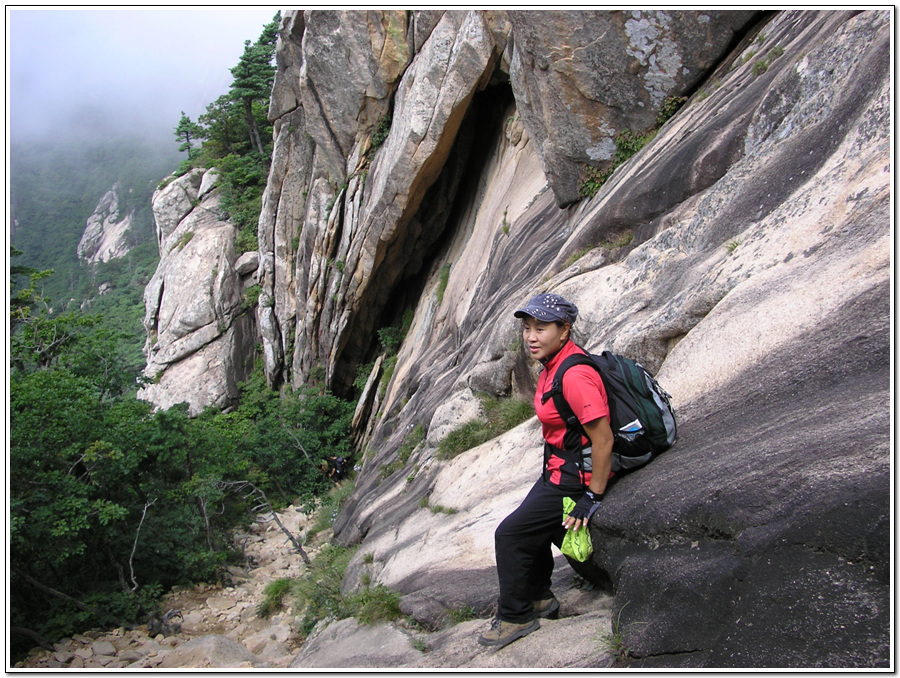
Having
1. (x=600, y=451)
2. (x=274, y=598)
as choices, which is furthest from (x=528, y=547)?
(x=274, y=598)

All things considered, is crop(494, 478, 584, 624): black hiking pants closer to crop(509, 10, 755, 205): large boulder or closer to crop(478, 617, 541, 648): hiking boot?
crop(478, 617, 541, 648): hiking boot

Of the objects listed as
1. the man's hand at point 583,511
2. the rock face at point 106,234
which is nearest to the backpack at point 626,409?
the man's hand at point 583,511

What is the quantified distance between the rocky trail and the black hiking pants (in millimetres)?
200

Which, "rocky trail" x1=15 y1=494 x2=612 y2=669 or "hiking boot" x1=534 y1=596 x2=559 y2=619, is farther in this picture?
"hiking boot" x1=534 y1=596 x2=559 y2=619

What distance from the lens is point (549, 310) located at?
11.4ft

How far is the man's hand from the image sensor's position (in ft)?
11.1

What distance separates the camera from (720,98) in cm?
705

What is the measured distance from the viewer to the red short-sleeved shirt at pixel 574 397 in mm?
3164

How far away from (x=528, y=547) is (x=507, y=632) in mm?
609

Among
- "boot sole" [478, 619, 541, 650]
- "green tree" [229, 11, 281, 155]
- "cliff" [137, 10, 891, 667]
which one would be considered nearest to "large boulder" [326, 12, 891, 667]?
"cliff" [137, 10, 891, 667]

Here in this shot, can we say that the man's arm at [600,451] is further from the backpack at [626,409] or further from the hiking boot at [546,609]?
the hiking boot at [546,609]

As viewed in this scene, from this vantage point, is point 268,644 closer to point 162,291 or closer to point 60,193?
point 162,291

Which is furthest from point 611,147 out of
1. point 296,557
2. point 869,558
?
point 296,557

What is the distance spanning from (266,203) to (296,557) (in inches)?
675
